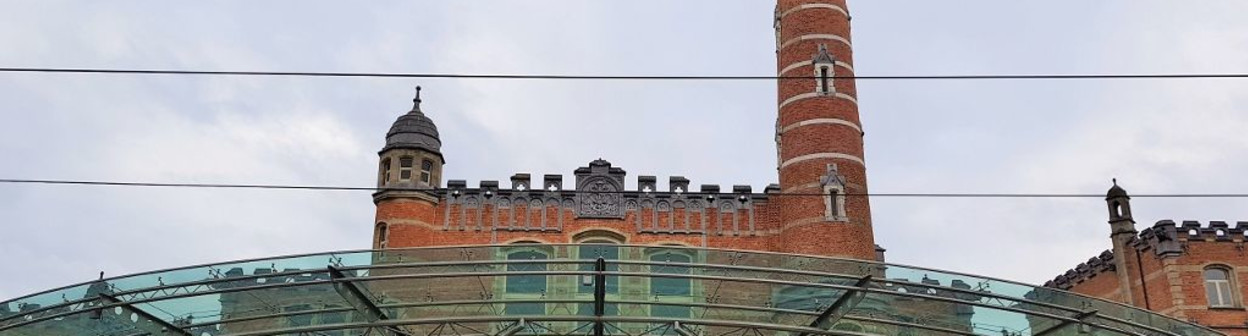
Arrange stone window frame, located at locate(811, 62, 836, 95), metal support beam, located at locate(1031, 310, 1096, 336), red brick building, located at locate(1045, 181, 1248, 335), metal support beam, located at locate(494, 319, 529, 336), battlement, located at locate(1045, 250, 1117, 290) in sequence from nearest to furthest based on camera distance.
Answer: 1. metal support beam, located at locate(494, 319, 529, 336)
2. metal support beam, located at locate(1031, 310, 1096, 336)
3. stone window frame, located at locate(811, 62, 836, 95)
4. red brick building, located at locate(1045, 181, 1248, 335)
5. battlement, located at locate(1045, 250, 1117, 290)

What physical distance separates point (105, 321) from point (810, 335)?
9722 mm

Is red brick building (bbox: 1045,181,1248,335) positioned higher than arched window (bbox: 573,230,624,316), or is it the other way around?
red brick building (bbox: 1045,181,1248,335)

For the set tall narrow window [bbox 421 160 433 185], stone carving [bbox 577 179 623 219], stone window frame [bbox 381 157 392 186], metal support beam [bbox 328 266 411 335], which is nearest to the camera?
metal support beam [bbox 328 266 411 335]

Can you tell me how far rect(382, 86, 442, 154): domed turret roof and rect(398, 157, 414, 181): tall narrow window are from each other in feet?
1.06

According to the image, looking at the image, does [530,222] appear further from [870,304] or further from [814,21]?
[870,304]

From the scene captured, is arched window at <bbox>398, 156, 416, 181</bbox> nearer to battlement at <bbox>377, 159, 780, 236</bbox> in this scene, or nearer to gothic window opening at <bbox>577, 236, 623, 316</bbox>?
battlement at <bbox>377, 159, 780, 236</bbox>

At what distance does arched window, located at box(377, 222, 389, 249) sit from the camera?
27859 millimetres

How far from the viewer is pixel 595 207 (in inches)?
1131

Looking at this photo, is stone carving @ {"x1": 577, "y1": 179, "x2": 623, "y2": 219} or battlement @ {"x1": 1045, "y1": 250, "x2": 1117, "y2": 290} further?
battlement @ {"x1": 1045, "y1": 250, "x2": 1117, "y2": 290}

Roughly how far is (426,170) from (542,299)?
14.2 metres

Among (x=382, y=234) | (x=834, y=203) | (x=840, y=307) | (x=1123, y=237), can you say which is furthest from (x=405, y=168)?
(x=1123, y=237)

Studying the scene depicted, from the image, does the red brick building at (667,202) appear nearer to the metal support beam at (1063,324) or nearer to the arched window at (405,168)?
the arched window at (405,168)

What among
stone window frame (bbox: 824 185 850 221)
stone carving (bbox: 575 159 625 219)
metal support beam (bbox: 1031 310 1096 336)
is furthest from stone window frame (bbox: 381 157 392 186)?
metal support beam (bbox: 1031 310 1096 336)

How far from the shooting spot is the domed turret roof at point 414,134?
95.1 ft
